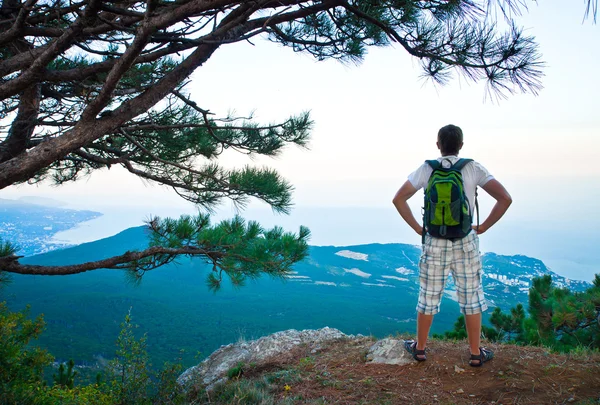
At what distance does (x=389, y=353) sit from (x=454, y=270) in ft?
3.43

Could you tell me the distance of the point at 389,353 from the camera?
11.1 feet

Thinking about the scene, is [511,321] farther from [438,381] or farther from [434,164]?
[434,164]

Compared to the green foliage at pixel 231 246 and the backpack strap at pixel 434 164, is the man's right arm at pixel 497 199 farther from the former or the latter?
the green foliage at pixel 231 246

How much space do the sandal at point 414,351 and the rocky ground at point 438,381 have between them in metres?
0.05

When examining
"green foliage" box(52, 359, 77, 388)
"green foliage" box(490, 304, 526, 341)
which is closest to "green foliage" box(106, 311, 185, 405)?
"green foliage" box(52, 359, 77, 388)

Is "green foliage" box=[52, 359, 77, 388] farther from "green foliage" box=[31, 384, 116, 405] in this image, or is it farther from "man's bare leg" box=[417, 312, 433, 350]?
"man's bare leg" box=[417, 312, 433, 350]

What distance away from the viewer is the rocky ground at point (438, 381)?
8.77 ft

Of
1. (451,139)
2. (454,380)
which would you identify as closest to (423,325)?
(454,380)

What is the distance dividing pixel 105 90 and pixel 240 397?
2.18m

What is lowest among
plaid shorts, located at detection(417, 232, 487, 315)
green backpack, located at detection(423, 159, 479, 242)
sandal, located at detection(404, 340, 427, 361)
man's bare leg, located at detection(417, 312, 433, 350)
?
sandal, located at detection(404, 340, 427, 361)

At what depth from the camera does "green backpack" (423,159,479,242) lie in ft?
8.34

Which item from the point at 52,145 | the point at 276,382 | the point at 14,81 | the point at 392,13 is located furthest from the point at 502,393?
the point at 14,81

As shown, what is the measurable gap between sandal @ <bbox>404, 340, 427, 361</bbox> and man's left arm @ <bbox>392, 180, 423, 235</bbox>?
38.4 inches

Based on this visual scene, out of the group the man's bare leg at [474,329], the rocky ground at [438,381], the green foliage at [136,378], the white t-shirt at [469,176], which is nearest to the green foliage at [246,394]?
the rocky ground at [438,381]
